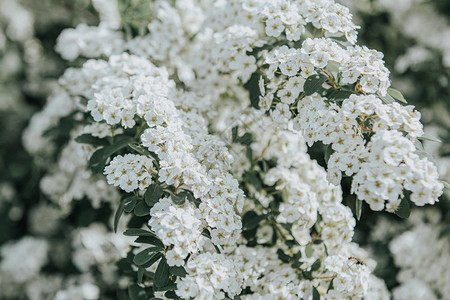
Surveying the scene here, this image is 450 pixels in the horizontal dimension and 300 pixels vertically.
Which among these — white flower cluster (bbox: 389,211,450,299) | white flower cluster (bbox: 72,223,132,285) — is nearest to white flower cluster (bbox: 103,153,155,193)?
white flower cluster (bbox: 72,223,132,285)

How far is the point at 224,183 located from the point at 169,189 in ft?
0.76

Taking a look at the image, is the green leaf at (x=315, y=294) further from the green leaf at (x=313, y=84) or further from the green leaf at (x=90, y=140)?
the green leaf at (x=90, y=140)

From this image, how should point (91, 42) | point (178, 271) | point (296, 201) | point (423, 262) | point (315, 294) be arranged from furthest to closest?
point (423, 262) → point (91, 42) → point (296, 201) → point (315, 294) → point (178, 271)

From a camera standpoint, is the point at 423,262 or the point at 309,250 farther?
the point at 423,262

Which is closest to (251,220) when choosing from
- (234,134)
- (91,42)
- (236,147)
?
(234,134)

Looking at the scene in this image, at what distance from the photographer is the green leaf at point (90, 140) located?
84.8 inches

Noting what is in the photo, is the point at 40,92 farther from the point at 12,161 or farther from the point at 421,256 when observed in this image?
the point at 421,256

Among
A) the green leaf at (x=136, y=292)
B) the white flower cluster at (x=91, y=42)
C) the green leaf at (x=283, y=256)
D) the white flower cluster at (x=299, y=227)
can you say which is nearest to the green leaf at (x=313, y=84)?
the white flower cluster at (x=299, y=227)

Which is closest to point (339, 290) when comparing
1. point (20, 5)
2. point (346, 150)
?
point (346, 150)

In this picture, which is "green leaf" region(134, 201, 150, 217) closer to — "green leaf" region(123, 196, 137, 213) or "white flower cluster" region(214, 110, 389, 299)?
"green leaf" region(123, 196, 137, 213)

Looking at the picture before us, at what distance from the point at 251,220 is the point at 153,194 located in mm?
514

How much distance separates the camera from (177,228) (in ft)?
5.45

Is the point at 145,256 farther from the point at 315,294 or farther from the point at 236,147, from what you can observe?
the point at 236,147

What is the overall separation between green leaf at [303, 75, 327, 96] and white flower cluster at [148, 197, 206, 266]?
613 mm
